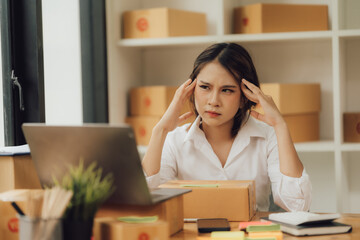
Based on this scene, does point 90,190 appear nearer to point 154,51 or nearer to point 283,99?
point 283,99

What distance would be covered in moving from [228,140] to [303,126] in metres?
0.92

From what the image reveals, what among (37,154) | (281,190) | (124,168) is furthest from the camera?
(281,190)

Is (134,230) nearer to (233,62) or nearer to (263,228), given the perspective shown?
(263,228)

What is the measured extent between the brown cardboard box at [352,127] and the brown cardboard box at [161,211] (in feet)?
5.23

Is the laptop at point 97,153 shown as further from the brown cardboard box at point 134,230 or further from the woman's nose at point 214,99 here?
the woman's nose at point 214,99

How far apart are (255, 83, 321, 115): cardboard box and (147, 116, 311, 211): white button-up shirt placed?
0.67 metres

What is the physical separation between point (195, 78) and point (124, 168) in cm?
93

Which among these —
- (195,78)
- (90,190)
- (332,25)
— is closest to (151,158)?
(195,78)

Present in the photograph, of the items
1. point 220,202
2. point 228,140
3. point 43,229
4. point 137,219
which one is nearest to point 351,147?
point 228,140

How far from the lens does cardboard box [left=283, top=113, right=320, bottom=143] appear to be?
2881mm

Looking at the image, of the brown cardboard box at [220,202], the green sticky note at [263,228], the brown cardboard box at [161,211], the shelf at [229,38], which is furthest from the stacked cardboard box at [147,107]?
the green sticky note at [263,228]

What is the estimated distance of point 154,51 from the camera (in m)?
3.42

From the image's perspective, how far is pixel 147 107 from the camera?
3.06m

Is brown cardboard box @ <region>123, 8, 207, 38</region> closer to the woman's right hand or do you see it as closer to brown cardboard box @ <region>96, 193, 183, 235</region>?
the woman's right hand
